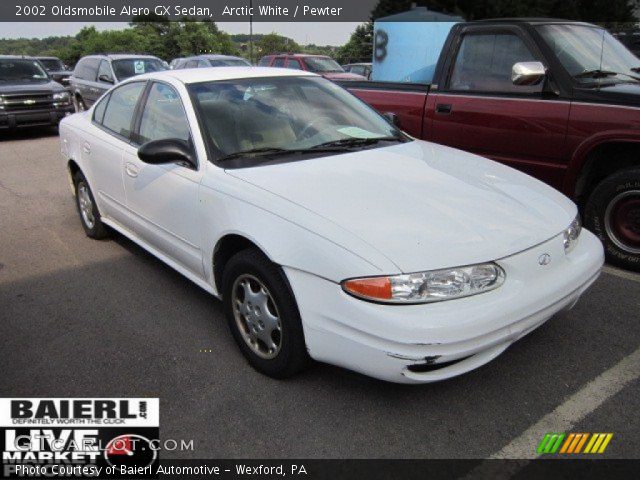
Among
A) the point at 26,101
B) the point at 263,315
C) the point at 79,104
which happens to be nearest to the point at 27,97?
the point at 26,101

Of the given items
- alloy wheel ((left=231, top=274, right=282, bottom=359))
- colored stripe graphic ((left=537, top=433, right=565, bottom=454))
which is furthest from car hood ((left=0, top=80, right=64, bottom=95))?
colored stripe graphic ((left=537, top=433, right=565, bottom=454))

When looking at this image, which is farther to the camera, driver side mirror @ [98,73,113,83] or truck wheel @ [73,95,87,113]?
truck wheel @ [73,95,87,113]

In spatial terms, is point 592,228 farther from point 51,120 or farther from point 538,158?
point 51,120

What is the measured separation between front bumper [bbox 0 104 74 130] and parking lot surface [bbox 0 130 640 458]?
8.96 m

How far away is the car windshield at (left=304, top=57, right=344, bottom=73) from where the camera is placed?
1562 centimetres

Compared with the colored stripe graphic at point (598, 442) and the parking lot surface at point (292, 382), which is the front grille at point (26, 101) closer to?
the parking lot surface at point (292, 382)

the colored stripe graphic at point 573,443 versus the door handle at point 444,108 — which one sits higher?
the door handle at point 444,108

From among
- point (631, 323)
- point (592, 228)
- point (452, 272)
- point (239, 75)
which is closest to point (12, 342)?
point (239, 75)

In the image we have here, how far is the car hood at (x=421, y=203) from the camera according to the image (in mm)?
2443

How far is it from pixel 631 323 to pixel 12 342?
382 centimetres

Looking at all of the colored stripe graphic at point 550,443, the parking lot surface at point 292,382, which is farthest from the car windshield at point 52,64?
the colored stripe graphic at point 550,443

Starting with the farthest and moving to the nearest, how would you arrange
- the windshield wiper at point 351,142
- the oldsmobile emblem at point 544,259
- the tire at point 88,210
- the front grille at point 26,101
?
the front grille at point 26,101 → the tire at point 88,210 → the windshield wiper at point 351,142 → the oldsmobile emblem at point 544,259

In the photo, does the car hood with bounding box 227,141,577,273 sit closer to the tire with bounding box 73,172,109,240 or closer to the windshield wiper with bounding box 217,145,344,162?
the windshield wiper with bounding box 217,145,344,162

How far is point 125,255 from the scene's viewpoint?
4.83 m
